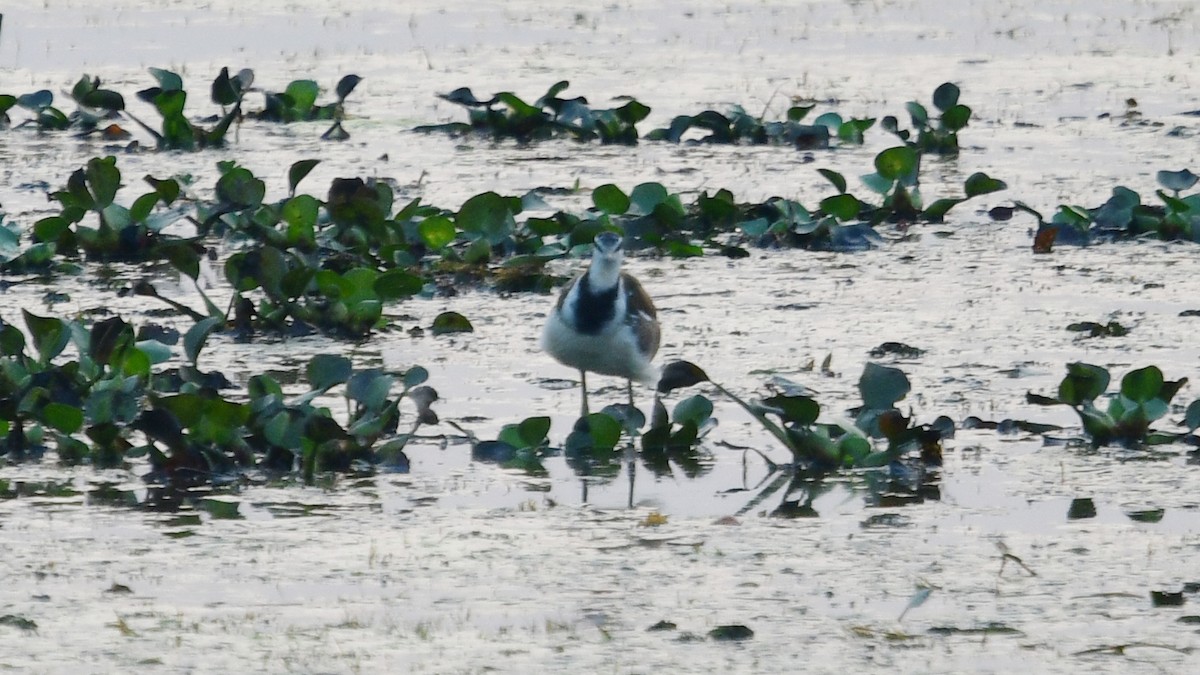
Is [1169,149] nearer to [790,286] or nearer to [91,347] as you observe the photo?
[790,286]

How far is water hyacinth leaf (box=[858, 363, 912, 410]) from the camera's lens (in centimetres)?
654

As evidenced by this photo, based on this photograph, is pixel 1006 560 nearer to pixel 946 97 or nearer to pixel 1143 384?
pixel 1143 384

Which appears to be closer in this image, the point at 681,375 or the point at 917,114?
the point at 681,375

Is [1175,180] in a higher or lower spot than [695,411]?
higher

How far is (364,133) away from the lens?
13.6 meters

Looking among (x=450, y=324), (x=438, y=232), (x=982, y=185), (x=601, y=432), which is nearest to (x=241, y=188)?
(x=438, y=232)

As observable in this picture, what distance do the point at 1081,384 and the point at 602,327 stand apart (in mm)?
1561

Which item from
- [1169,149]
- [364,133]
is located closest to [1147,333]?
[1169,149]

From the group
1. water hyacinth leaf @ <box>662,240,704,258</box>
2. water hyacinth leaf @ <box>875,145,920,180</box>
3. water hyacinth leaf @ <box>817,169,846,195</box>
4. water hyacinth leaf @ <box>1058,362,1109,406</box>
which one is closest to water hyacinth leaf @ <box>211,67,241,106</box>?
water hyacinth leaf @ <box>662,240,704,258</box>

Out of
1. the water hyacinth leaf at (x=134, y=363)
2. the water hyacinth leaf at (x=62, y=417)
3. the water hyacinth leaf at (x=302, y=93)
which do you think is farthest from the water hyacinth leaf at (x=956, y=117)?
the water hyacinth leaf at (x=62, y=417)

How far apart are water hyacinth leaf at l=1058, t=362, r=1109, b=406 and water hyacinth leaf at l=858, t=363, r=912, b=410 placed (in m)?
0.51

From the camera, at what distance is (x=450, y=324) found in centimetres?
829

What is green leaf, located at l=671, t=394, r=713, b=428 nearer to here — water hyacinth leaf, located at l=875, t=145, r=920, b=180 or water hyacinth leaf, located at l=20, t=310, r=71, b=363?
water hyacinth leaf, located at l=20, t=310, r=71, b=363

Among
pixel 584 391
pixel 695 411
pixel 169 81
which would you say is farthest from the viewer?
pixel 169 81
